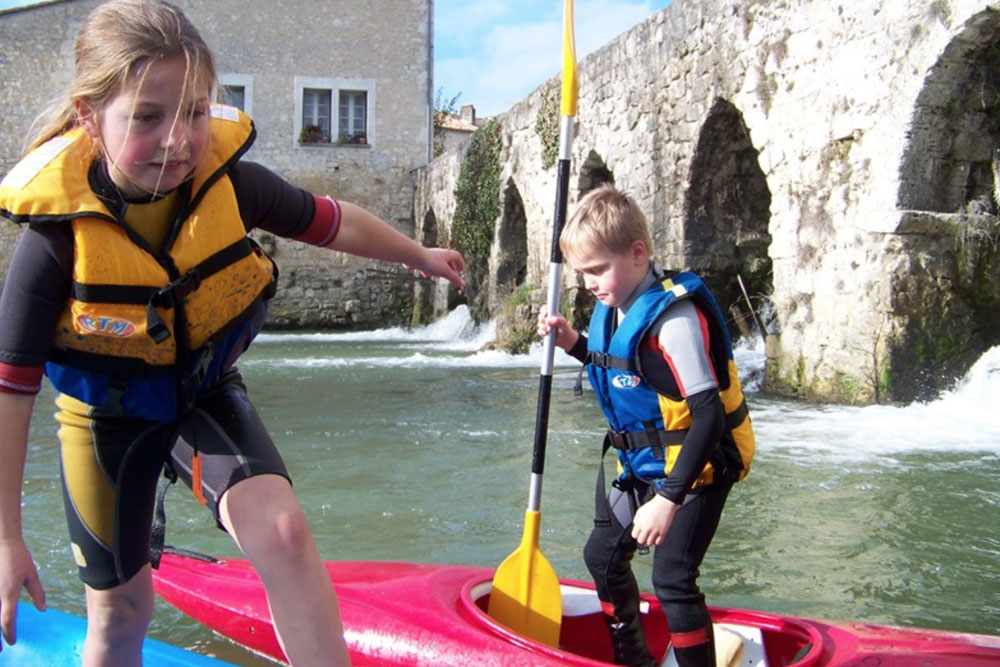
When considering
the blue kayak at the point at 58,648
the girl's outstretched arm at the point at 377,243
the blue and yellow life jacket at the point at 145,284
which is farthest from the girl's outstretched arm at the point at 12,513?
the girl's outstretched arm at the point at 377,243

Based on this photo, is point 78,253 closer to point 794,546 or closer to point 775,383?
point 794,546

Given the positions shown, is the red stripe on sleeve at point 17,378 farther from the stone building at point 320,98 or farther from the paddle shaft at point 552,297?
the stone building at point 320,98

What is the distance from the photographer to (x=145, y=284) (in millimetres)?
1597

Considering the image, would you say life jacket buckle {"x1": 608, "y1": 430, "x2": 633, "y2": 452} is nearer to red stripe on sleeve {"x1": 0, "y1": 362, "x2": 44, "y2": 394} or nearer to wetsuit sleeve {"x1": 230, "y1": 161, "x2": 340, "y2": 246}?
wetsuit sleeve {"x1": 230, "y1": 161, "x2": 340, "y2": 246}

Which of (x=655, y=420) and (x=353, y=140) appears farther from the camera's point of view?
(x=353, y=140)

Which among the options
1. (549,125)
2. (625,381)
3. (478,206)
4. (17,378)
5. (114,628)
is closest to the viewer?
(17,378)

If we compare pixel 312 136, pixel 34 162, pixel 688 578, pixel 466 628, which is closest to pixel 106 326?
pixel 34 162

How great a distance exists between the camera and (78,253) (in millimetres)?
1549

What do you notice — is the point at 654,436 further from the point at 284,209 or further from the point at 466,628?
the point at 284,209

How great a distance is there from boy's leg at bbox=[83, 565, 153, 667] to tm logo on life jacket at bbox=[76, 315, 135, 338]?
1.63ft

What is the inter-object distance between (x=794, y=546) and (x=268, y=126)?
53.8 ft

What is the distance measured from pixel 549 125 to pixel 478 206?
116 inches

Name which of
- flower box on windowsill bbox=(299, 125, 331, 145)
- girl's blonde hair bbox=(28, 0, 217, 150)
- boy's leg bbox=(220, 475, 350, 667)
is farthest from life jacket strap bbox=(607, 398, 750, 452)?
flower box on windowsill bbox=(299, 125, 331, 145)

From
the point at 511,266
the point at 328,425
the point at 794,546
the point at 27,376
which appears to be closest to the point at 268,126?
the point at 511,266
